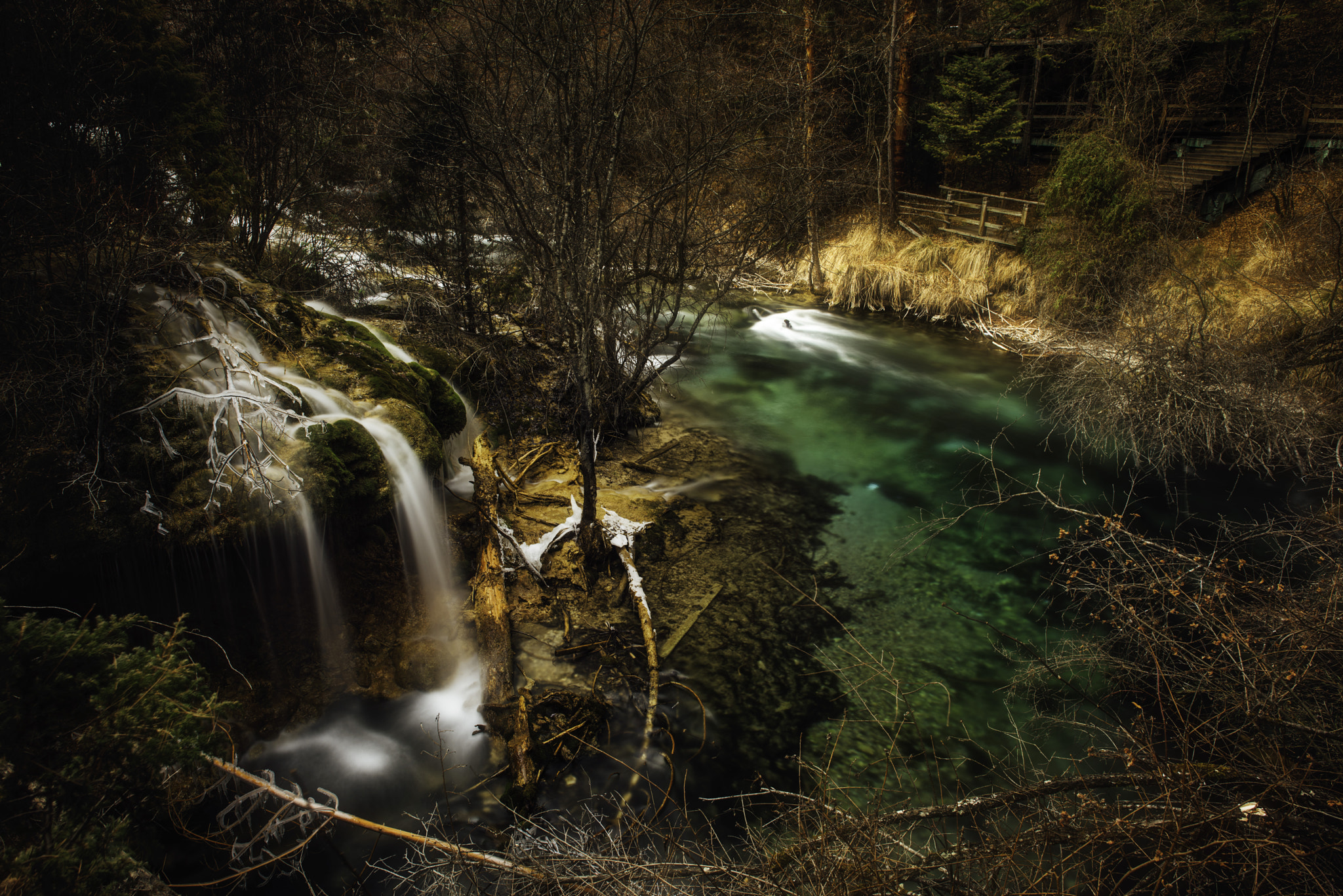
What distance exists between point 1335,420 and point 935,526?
506 cm

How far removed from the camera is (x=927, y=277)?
51.6ft

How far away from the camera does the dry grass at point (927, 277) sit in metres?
14.9

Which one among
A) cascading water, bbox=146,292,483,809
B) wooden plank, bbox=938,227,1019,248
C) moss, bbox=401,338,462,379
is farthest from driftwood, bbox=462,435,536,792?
wooden plank, bbox=938,227,1019,248

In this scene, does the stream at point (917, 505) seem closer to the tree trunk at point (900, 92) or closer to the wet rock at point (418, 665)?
the wet rock at point (418, 665)

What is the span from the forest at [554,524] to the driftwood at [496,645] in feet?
0.15

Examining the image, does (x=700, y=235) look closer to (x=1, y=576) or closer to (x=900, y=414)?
(x=900, y=414)

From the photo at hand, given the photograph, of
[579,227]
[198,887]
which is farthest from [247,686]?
[579,227]

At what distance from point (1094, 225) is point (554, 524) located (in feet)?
39.6

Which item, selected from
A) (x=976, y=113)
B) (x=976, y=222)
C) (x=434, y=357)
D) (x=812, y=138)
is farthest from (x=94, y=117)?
(x=976, y=113)

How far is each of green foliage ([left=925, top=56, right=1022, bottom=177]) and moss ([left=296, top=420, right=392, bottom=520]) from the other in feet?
57.8

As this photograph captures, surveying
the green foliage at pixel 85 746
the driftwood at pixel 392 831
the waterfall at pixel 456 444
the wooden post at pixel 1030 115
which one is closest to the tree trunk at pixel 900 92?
the wooden post at pixel 1030 115

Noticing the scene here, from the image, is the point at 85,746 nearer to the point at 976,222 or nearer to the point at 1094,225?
the point at 1094,225

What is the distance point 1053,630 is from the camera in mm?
6523

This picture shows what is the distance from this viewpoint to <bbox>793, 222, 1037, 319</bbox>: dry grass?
48.9ft
